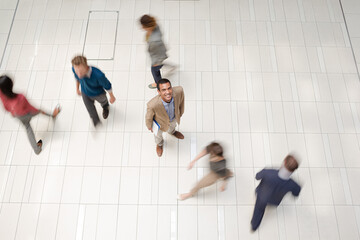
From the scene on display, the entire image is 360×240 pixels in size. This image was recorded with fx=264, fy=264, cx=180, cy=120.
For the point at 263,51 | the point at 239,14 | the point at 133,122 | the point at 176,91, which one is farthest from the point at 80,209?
the point at 239,14

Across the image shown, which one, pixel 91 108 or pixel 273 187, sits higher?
pixel 91 108

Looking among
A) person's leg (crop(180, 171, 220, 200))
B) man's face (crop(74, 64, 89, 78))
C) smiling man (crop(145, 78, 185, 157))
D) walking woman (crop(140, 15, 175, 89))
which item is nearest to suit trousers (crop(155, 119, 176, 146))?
smiling man (crop(145, 78, 185, 157))

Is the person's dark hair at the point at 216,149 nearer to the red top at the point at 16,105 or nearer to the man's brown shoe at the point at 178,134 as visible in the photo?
the man's brown shoe at the point at 178,134

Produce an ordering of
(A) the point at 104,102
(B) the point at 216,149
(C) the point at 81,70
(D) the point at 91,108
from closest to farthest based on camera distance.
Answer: (B) the point at 216,149
(C) the point at 81,70
(D) the point at 91,108
(A) the point at 104,102

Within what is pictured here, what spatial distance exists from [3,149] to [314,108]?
4.94 meters

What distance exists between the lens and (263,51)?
484cm

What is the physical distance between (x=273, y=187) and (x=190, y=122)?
1.72 meters

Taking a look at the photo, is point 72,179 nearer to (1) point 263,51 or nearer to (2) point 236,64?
(2) point 236,64

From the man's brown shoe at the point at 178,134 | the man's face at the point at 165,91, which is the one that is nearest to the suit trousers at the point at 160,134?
the man's brown shoe at the point at 178,134

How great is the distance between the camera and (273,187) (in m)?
2.92

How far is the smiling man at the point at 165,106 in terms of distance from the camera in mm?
2908

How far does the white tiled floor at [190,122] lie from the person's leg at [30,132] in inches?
6.5

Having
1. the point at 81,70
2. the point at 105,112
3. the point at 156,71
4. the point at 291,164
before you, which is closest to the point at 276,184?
the point at 291,164

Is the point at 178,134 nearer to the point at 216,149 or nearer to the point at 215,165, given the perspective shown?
the point at 215,165
